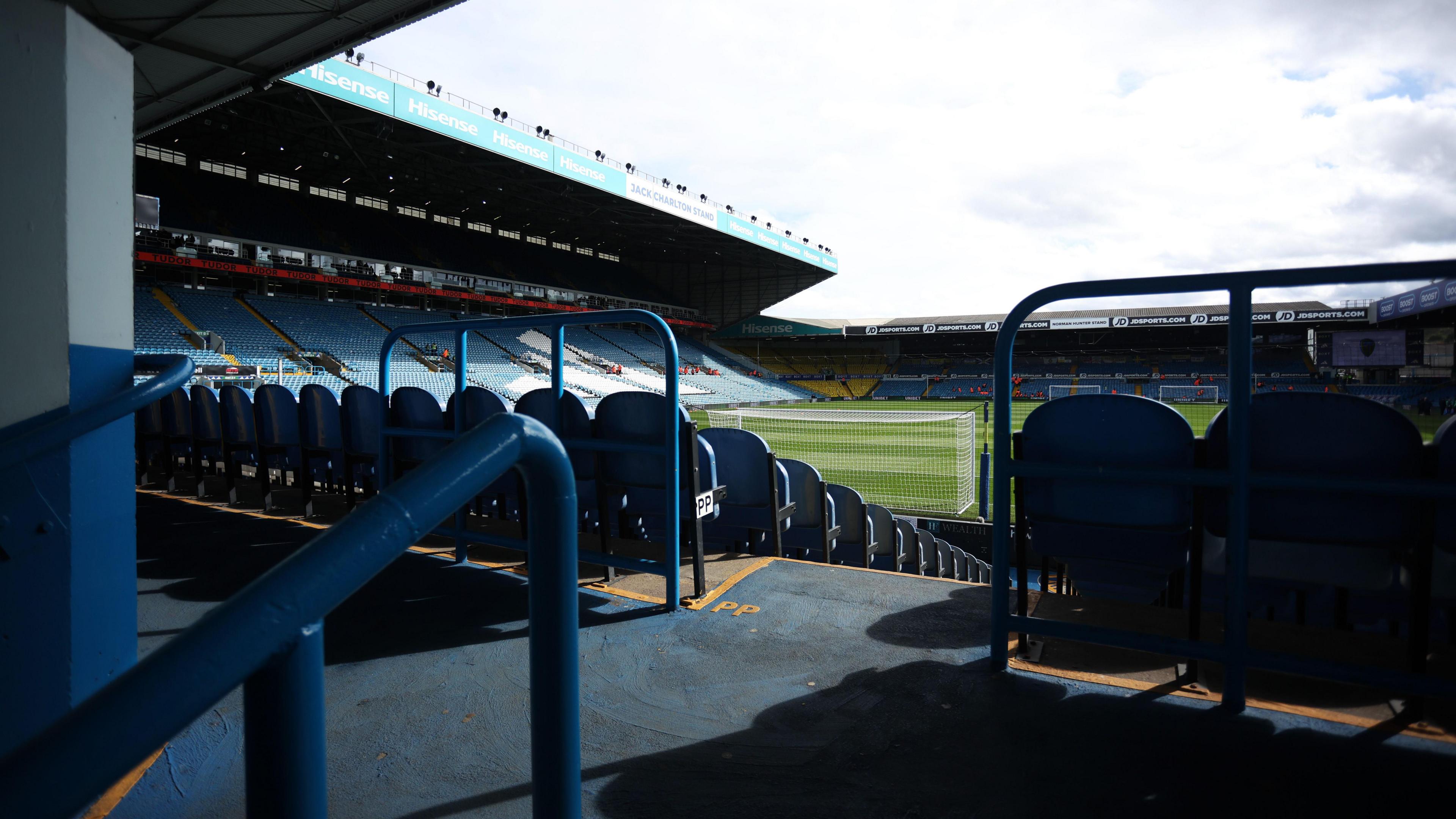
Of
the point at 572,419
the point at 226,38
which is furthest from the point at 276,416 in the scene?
the point at 226,38

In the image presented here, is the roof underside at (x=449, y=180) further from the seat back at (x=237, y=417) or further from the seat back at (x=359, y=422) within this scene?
the seat back at (x=359, y=422)

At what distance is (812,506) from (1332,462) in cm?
325

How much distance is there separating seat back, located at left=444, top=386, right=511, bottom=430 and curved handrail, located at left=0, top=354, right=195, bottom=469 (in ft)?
5.63

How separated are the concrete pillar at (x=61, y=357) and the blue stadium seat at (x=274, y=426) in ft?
11.2

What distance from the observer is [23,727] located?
7.15 ft

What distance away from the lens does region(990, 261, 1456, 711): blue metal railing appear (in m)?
2.33

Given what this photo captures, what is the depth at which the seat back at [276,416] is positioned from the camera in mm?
Answer: 5738

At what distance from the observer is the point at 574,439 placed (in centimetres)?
398

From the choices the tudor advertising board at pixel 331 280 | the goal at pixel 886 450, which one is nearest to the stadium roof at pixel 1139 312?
the goal at pixel 886 450

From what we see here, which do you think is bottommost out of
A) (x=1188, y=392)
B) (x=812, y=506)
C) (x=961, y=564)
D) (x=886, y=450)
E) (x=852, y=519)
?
(x=961, y=564)

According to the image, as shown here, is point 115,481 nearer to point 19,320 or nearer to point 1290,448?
point 19,320

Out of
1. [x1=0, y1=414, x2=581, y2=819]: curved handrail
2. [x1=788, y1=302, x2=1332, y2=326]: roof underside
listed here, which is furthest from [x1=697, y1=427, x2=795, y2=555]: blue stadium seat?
[x1=788, y1=302, x2=1332, y2=326]: roof underside

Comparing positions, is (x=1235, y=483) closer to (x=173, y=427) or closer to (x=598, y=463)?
(x=598, y=463)

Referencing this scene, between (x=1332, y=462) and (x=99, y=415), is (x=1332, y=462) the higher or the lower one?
the lower one
